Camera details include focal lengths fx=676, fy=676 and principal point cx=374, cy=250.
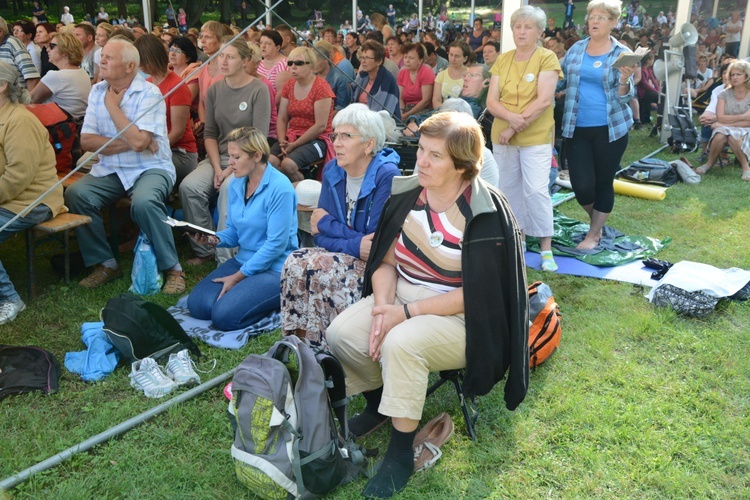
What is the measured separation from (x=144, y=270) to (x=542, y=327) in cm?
262

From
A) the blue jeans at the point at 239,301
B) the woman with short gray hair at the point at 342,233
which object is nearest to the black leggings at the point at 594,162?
the woman with short gray hair at the point at 342,233

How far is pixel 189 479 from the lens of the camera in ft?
8.63

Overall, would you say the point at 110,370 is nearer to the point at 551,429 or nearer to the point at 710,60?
the point at 551,429

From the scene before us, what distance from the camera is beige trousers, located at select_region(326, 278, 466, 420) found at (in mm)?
2490

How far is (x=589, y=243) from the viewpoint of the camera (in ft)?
17.4

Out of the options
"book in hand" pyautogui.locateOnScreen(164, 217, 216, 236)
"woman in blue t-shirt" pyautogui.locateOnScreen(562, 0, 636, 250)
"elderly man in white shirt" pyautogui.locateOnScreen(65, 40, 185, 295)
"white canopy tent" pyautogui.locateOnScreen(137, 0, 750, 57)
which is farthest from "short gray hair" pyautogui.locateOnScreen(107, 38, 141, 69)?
"woman in blue t-shirt" pyautogui.locateOnScreen(562, 0, 636, 250)

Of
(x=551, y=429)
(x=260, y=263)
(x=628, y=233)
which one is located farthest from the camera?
(x=628, y=233)

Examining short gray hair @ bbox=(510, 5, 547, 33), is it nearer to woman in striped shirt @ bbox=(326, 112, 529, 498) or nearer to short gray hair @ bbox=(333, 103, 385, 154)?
short gray hair @ bbox=(333, 103, 385, 154)

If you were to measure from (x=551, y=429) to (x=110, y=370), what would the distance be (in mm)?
2188

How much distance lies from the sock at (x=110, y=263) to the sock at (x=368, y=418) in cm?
256

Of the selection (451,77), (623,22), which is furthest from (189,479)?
(623,22)

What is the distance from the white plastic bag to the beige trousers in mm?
2161

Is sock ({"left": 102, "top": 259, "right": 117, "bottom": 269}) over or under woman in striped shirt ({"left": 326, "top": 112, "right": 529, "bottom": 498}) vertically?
under

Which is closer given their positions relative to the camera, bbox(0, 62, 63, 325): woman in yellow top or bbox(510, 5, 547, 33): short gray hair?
bbox(0, 62, 63, 325): woman in yellow top
